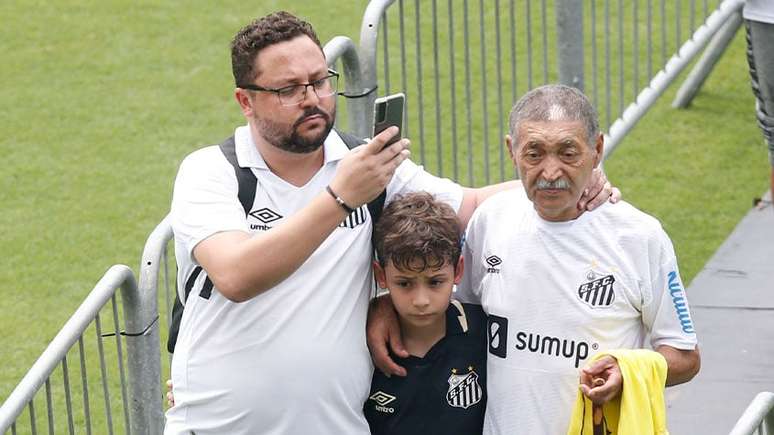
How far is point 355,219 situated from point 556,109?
1.98 ft

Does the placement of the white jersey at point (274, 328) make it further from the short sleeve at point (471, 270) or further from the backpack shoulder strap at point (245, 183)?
the short sleeve at point (471, 270)

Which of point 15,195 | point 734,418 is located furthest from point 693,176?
point 15,195

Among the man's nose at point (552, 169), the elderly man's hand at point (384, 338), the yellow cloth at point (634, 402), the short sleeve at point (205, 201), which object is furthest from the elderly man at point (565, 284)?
the short sleeve at point (205, 201)

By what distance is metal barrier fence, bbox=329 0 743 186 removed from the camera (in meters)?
5.98

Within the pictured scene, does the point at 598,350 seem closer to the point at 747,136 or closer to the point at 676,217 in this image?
the point at 676,217

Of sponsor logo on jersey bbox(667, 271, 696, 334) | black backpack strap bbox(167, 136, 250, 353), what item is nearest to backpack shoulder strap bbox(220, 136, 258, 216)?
black backpack strap bbox(167, 136, 250, 353)

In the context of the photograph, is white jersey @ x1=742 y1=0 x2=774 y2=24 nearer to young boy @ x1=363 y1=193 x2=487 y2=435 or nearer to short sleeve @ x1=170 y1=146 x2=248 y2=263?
young boy @ x1=363 y1=193 x2=487 y2=435

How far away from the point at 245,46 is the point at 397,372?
3.05 feet

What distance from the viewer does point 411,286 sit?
4062 mm

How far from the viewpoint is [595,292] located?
3953 millimetres

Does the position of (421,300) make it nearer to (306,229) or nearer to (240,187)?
(306,229)

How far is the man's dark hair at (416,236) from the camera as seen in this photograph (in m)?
4.01

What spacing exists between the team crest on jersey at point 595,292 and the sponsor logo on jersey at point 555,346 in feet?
0.34

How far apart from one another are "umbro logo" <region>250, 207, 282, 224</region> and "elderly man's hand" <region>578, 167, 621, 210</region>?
2.56 feet
